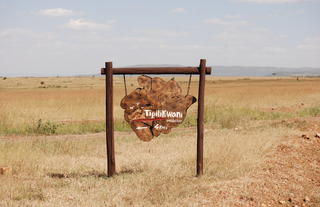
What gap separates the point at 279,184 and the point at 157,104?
270 centimetres

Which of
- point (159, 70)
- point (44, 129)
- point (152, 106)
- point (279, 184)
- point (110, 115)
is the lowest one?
point (44, 129)

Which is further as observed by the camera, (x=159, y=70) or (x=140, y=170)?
(x=140, y=170)

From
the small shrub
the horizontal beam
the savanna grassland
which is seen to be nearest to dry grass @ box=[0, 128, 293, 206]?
the savanna grassland

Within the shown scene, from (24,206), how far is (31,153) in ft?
11.6

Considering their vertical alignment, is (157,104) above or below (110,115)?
above

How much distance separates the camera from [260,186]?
6.94 meters

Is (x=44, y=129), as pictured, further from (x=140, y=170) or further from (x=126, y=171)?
(x=140, y=170)

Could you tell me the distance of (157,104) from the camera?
7.86 m

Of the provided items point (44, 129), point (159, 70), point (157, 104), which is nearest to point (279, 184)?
point (157, 104)

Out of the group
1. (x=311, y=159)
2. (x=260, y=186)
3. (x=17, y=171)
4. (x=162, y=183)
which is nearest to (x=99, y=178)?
(x=162, y=183)

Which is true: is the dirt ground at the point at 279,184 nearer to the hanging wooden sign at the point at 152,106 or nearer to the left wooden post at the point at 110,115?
the hanging wooden sign at the point at 152,106

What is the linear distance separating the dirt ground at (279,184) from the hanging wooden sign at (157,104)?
5.39 ft

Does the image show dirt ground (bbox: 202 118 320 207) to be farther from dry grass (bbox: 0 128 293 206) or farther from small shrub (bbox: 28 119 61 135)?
small shrub (bbox: 28 119 61 135)

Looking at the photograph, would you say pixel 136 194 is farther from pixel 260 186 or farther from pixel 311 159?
pixel 311 159
